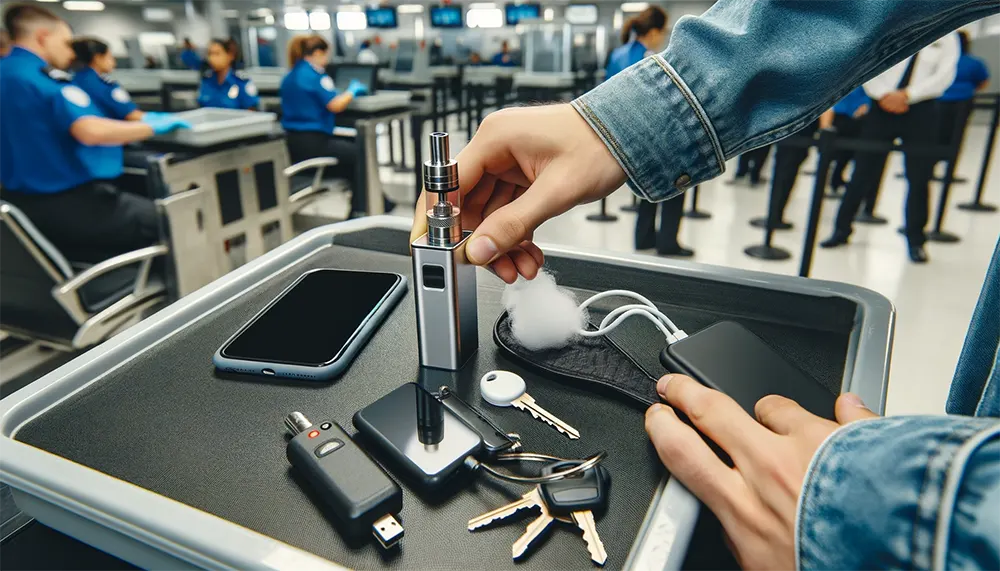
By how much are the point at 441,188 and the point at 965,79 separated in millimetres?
4425

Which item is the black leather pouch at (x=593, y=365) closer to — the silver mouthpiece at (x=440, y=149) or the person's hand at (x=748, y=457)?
the person's hand at (x=748, y=457)

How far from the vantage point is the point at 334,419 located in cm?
55

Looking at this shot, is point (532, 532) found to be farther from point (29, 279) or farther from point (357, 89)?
point (357, 89)

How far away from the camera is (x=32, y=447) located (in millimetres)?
500

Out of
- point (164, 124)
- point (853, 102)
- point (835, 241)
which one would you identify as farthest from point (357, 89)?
point (835, 241)

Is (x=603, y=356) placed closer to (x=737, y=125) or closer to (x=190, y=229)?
(x=737, y=125)

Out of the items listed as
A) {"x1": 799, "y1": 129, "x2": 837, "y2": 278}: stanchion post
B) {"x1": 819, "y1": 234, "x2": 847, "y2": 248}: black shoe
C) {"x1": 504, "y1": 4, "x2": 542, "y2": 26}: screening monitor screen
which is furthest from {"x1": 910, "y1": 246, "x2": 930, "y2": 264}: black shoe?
{"x1": 504, "y1": 4, "x2": 542, "y2": 26}: screening monitor screen

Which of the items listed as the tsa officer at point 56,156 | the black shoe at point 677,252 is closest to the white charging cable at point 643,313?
the tsa officer at point 56,156

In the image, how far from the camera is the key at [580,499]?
0.43 m

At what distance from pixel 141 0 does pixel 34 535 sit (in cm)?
1722

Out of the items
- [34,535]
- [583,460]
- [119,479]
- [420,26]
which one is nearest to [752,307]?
[583,460]

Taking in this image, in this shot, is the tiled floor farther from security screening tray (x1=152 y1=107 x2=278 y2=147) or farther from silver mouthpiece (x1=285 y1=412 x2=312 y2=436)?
security screening tray (x1=152 y1=107 x2=278 y2=147)

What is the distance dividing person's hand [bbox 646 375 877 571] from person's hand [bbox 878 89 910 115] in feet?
9.71

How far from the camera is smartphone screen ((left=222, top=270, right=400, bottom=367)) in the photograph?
2.11 ft
